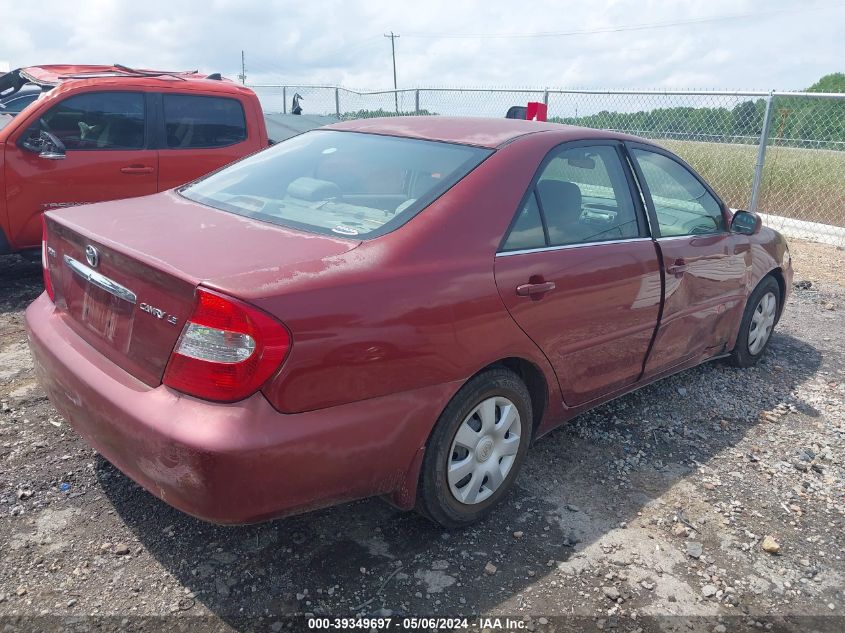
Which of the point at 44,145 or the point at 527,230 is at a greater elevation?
the point at 44,145

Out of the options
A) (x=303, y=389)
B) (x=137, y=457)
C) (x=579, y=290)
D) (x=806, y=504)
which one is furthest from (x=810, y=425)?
(x=137, y=457)

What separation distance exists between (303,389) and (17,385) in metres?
2.56

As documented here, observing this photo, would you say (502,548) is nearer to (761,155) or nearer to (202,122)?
(202,122)

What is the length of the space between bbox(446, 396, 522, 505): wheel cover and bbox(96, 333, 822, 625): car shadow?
20 cm

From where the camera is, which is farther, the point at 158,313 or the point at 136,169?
the point at 136,169

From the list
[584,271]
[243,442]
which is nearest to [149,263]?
[243,442]

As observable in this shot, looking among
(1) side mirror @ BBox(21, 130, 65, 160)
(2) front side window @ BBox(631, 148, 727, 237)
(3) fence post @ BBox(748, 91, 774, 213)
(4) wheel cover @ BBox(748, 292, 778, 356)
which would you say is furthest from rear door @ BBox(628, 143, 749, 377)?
(3) fence post @ BBox(748, 91, 774, 213)

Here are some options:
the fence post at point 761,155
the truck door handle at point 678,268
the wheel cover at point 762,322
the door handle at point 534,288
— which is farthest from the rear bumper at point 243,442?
the fence post at point 761,155

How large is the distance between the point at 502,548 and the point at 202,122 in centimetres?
533

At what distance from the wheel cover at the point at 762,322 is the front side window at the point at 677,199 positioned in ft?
2.85

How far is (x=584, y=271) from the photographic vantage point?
124 inches

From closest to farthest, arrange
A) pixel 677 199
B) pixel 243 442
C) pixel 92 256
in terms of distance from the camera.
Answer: pixel 243 442 < pixel 92 256 < pixel 677 199

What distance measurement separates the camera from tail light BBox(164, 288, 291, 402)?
2.16 m

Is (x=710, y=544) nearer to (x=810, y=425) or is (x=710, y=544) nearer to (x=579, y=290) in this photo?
(x=579, y=290)
